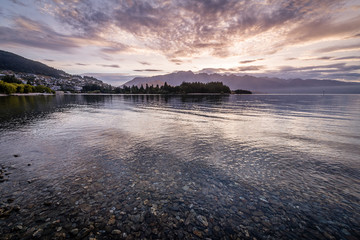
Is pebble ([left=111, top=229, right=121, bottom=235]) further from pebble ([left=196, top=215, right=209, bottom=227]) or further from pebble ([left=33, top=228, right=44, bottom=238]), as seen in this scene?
pebble ([left=196, top=215, right=209, bottom=227])

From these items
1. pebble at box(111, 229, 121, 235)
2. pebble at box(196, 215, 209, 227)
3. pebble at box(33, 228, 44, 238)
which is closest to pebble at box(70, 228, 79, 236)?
pebble at box(33, 228, 44, 238)

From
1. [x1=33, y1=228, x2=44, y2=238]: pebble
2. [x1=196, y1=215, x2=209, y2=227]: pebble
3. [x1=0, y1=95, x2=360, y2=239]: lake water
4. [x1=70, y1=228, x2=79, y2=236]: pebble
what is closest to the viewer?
[x1=33, y1=228, x2=44, y2=238]: pebble

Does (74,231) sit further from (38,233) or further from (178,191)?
(178,191)

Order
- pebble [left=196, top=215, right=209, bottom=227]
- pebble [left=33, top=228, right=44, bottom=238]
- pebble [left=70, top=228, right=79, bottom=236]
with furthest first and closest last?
pebble [left=196, top=215, right=209, bottom=227] → pebble [left=70, top=228, right=79, bottom=236] → pebble [left=33, top=228, right=44, bottom=238]

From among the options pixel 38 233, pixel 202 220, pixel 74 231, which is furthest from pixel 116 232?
pixel 202 220

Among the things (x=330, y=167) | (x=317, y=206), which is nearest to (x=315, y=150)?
(x=330, y=167)

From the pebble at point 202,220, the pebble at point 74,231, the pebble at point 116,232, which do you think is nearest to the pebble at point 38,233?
Answer: the pebble at point 74,231

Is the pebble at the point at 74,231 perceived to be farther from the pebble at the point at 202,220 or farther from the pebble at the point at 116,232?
the pebble at the point at 202,220

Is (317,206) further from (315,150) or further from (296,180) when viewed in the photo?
(315,150)

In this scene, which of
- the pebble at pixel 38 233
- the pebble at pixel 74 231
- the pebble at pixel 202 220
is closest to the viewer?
the pebble at pixel 38 233

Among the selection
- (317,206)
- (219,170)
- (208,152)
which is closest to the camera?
(317,206)

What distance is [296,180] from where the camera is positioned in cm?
1219

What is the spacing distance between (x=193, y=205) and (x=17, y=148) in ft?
71.0

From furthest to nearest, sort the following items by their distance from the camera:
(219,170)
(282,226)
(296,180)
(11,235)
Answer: (219,170) → (296,180) → (282,226) → (11,235)
